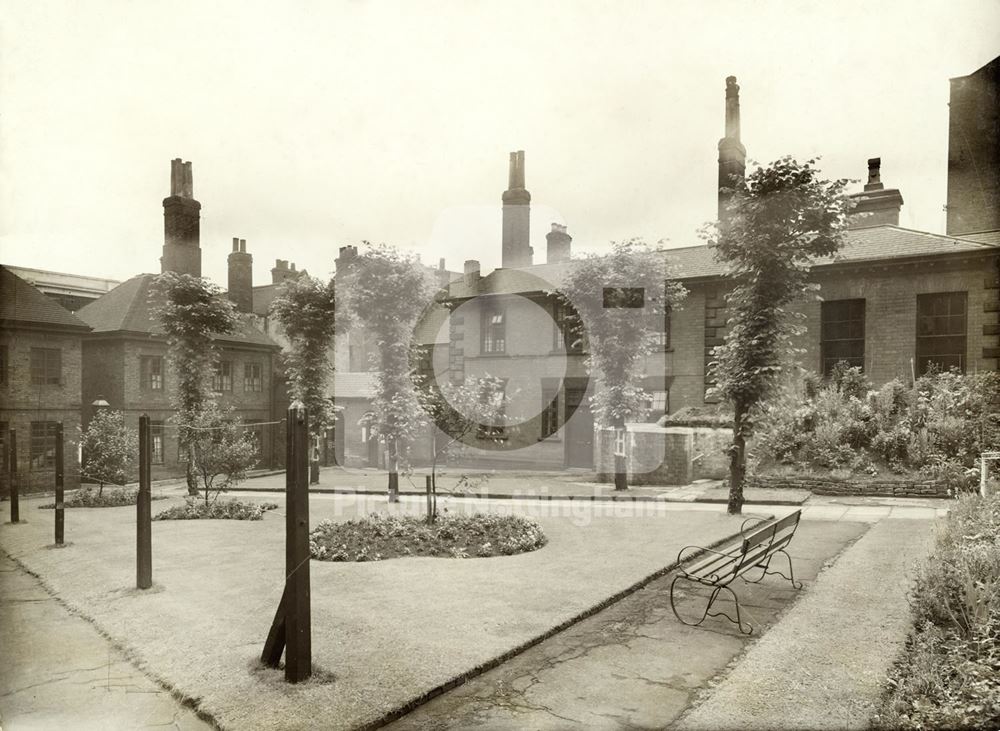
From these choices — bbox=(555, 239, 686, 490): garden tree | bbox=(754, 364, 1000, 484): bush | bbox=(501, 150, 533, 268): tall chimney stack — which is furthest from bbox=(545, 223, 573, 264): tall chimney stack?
bbox=(501, 150, 533, 268): tall chimney stack

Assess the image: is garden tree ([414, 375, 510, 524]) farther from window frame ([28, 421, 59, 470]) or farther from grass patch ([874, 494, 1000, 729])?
window frame ([28, 421, 59, 470])

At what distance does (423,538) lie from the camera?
9.90m

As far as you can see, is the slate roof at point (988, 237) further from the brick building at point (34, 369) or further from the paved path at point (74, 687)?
the brick building at point (34, 369)

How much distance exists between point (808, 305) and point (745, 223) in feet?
22.9

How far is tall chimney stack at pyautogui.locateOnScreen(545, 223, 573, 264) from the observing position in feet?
84.4

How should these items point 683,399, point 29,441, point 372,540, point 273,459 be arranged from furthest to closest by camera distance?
point 683,399
point 273,459
point 29,441
point 372,540

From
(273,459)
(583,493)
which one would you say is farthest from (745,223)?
(273,459)

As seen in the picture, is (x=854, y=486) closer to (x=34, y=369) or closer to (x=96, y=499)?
(x=34, y=369)

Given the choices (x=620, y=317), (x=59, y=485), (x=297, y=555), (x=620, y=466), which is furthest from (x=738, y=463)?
(x=59, y=485)

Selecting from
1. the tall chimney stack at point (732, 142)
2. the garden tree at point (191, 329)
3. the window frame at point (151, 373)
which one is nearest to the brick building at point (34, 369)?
the window frame at point (151, 373)

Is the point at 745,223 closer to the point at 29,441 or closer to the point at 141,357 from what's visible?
the point at 141,357

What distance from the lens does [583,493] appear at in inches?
666

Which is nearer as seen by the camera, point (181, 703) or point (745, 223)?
point (181, 703)

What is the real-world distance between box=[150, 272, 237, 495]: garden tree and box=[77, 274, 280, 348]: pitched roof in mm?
97
